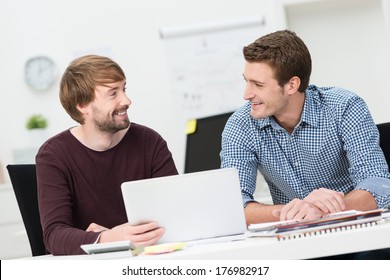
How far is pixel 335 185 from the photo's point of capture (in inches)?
99.0

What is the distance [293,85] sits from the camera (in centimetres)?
250

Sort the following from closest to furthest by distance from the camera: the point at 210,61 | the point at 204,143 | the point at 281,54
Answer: the point at 281,54 → the point at 204,143 → the point at 210,61

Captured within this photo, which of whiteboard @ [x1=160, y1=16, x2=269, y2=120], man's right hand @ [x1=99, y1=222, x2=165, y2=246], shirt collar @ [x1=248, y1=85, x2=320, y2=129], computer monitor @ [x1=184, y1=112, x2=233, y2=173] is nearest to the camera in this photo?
man's right hand @ [x1=99, y1=222, x2=165, y2=246]

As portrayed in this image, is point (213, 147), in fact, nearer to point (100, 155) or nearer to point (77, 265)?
point (100, 155)

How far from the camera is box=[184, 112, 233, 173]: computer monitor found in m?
3.09

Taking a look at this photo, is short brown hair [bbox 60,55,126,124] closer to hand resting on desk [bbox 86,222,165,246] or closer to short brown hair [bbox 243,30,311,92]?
short brown hair [bbox 243,30,311,92]

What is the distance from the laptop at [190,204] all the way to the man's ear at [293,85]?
2.51ft

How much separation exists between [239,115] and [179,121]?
274 cm

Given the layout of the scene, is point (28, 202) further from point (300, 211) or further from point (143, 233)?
point (300, 211)

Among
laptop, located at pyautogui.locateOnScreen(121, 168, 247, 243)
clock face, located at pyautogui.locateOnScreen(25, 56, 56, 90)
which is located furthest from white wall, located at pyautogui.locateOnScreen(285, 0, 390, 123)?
laptop, located at pyautogui.locateOnScreen(121, 168, 247, 243)

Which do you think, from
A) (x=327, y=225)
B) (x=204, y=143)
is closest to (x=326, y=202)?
(x=327, y=225)

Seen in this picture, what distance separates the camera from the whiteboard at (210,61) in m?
5.26

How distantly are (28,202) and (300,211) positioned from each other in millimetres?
1063

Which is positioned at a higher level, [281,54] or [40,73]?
[40,73]
